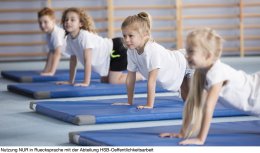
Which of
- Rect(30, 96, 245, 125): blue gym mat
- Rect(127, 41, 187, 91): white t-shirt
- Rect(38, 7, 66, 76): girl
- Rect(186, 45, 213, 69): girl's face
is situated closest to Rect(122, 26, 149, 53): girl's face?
Rect(127, 41, 187, 91): white t-shirt

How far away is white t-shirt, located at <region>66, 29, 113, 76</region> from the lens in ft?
23.6

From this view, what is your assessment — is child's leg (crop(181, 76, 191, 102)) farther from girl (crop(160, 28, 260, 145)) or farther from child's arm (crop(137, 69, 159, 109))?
girl (crop(160, 28, 260, 145))

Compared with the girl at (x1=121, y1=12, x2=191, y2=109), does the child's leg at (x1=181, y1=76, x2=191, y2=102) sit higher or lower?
lower

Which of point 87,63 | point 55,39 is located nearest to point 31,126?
point 87,63

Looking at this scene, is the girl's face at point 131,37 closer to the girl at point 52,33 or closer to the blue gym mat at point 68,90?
the blue gym mat at point 68,90

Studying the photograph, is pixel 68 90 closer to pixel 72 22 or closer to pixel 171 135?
pixel 72 22

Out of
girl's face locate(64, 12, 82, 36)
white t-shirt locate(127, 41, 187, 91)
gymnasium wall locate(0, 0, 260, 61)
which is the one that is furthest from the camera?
gymnasium wall locate(0, 0, 260, 61)

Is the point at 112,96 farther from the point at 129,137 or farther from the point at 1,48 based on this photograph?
the point at 1,48

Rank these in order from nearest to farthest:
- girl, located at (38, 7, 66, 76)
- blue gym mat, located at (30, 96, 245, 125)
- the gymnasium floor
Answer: the gymnasium floor < blue gym mat, located at (30, 96, 245, 125) < girl, located at (38, 7, 66, 76)

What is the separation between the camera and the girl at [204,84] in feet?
12.6

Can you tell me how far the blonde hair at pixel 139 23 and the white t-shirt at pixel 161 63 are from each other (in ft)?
0.60

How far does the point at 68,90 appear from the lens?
6844 millimetres

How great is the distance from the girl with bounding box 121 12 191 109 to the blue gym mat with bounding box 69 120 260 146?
1.01 metres

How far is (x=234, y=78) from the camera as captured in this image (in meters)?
4.05
